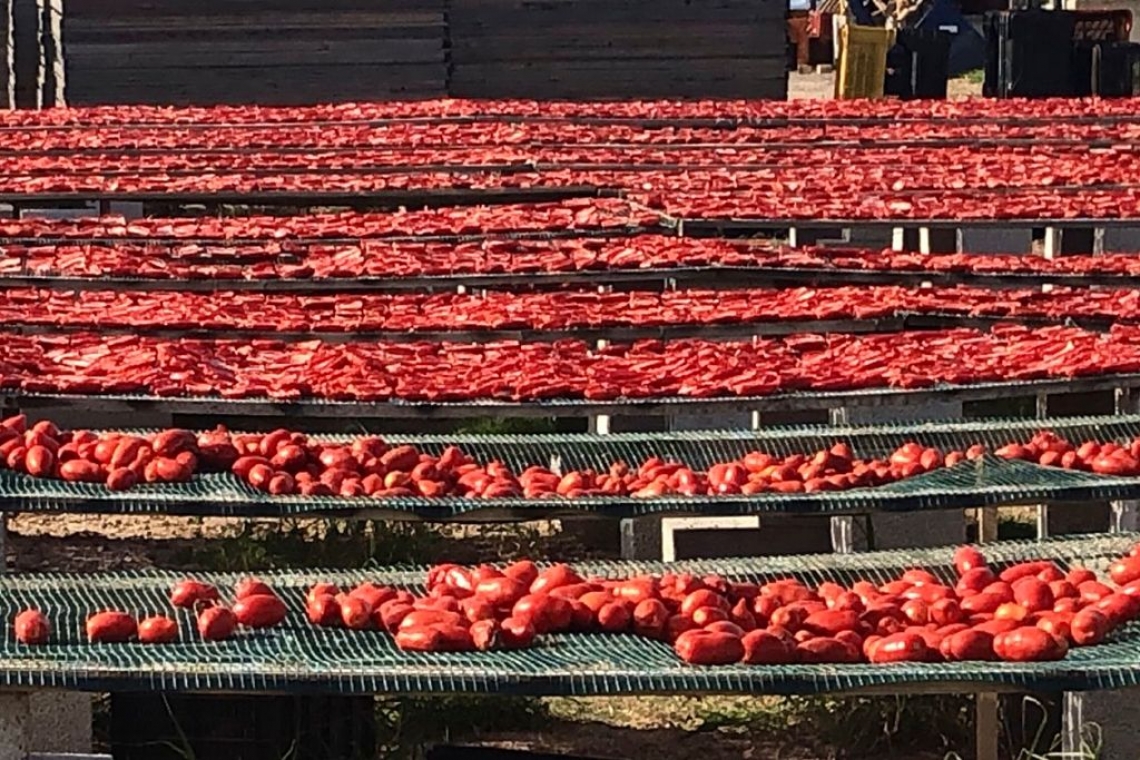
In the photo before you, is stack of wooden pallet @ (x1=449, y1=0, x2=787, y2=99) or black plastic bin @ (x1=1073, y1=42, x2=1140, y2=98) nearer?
stack of wooden pallet @ (x1=449, y1=0, x2=787, y2=99)

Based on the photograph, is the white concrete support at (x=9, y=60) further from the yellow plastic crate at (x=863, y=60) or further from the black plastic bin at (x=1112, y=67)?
the black plastic bin at (x=1112, y=67)

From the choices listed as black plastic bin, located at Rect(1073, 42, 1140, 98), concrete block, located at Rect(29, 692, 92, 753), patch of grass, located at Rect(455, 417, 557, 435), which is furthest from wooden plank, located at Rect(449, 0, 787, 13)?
concrete block, located at Rect(29, 692, 92, 753)

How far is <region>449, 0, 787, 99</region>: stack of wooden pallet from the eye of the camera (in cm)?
2575

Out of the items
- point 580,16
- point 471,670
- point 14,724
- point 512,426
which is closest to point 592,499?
point 471,670

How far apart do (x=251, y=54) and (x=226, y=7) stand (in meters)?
0.58

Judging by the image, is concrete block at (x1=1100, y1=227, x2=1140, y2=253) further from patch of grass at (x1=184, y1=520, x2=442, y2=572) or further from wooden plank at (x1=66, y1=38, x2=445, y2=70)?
wooden plank at (x1=66, y1=38, x2=445, y2=70)

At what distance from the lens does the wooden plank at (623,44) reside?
25812 millimetres

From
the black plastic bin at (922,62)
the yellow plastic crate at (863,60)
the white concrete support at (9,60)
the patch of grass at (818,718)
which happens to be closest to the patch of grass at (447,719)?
the patch of grass at (818,718)

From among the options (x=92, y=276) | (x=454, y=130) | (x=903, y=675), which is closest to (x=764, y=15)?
(x=454, y=130)

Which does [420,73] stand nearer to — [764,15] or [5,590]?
[764,15]

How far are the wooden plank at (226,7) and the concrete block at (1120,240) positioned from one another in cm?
1202

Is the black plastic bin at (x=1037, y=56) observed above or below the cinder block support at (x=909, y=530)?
above

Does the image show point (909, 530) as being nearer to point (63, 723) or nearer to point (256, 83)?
point (63, 723)

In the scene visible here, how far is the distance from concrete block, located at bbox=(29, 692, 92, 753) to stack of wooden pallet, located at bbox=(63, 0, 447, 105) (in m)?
20.1
